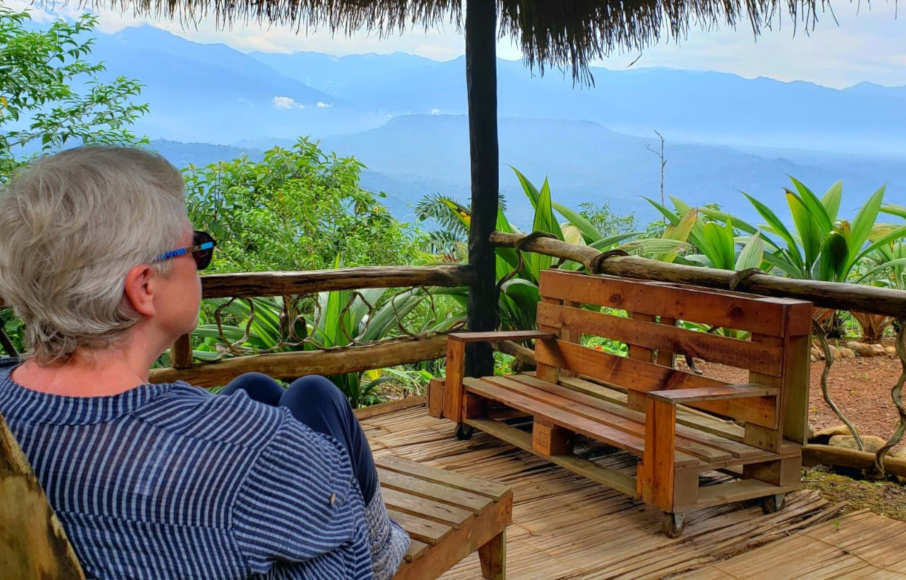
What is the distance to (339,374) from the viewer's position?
4.10m

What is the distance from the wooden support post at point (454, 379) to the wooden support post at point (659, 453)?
1.09 m

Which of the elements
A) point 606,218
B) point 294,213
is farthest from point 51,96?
point 606,218

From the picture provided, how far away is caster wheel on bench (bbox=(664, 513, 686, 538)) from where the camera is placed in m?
2.69

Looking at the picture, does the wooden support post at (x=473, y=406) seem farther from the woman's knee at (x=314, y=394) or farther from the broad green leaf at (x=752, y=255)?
the woman's knee at (x=314, y=394)

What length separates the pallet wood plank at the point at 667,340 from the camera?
110 inches

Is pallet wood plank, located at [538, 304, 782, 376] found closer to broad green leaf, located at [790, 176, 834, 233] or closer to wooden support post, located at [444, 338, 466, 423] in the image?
wooden support post, located at [444, 338, 466, 423]

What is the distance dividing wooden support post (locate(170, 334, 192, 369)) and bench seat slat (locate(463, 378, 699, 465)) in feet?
3.92

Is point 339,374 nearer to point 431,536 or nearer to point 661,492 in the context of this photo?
point 661,492

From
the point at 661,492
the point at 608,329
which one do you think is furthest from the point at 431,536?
the point at 608,329

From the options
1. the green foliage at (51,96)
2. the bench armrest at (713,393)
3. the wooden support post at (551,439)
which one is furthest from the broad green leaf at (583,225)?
the green foliage at (51,96)

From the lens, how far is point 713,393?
263 centimetres

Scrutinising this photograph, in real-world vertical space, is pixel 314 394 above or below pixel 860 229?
below

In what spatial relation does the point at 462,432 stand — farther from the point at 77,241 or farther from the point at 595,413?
the point at 77,241

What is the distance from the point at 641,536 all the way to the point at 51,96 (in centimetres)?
686
